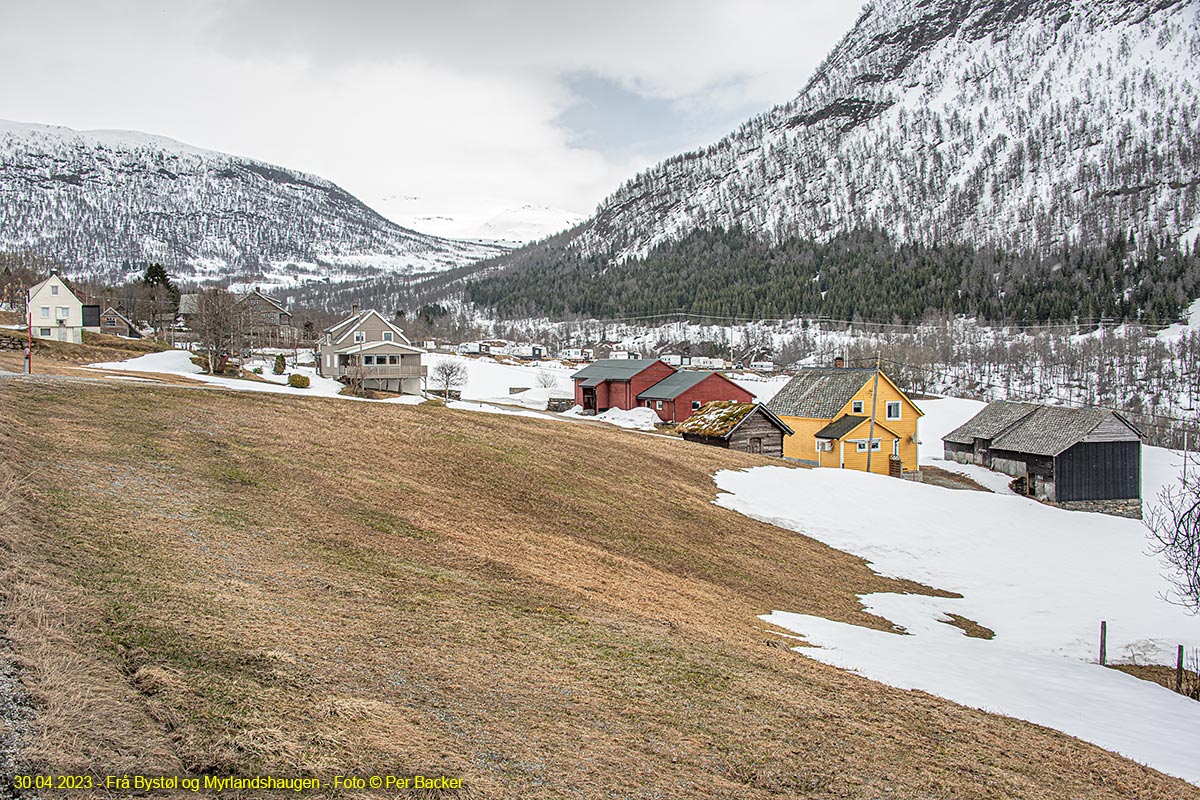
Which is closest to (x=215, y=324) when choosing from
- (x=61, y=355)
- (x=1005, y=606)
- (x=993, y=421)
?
(x=61, y=355)

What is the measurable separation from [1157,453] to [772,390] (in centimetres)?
4386

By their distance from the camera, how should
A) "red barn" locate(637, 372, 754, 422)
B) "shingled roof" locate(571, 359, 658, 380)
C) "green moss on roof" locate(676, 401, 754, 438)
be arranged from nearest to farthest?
"green moss on roof" locate(676, 401, 754, 438)
"red barn" locate(637, 372, 754, 422)
"shingled roof" locate(571, 359, 658, 380)

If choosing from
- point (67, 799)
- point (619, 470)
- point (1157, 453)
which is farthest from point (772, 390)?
point (67, 799)

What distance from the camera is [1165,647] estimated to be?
1797 cm

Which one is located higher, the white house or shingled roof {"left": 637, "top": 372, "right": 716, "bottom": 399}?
the white house

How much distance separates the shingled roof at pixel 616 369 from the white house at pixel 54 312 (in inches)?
1936

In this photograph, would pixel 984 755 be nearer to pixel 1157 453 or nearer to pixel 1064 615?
pixel 1064 615

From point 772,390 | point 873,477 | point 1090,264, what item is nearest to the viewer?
point 873,477

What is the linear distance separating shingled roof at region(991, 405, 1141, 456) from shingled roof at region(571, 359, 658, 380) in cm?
2999

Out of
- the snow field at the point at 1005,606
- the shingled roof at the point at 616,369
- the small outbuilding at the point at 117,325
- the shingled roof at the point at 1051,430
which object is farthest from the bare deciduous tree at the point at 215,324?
the shingled roof at the point at 1051,430

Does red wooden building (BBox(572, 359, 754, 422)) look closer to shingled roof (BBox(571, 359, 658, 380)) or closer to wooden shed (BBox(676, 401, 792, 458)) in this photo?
shingled roof (BBox(571, 359, 658, 380))

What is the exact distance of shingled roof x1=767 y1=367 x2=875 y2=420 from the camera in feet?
162

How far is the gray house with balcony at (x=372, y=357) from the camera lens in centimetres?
6994


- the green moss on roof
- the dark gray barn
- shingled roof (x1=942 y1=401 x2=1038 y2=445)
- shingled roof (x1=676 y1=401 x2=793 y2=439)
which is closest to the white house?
the green moss on roof
